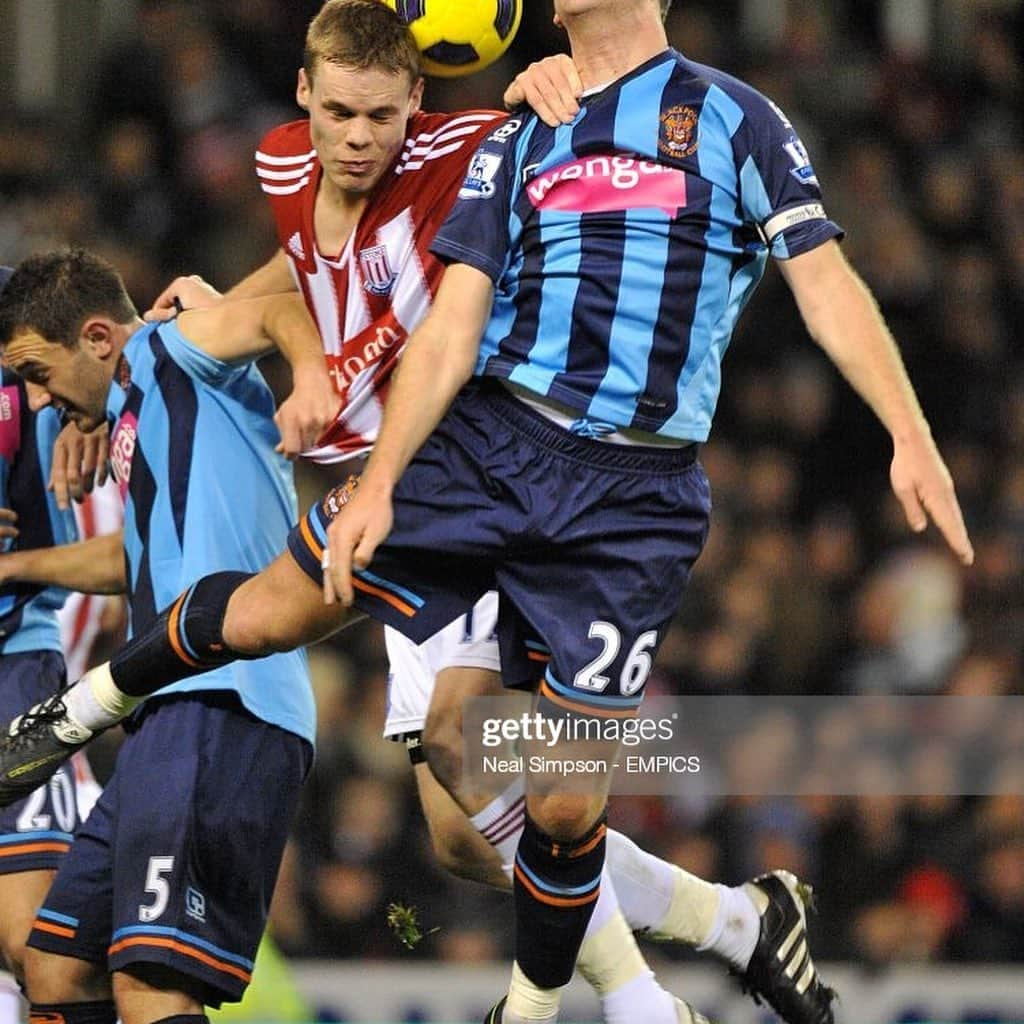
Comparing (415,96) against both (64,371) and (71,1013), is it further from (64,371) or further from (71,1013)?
(71,1013)

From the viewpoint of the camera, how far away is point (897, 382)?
3.85 m

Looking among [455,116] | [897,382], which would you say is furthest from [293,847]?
[897,382]

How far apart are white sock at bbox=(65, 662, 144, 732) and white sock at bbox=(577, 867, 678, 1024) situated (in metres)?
1.10

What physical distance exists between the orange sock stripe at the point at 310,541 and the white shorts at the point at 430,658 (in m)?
0.90

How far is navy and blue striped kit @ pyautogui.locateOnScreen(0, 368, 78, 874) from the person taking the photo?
198 inches

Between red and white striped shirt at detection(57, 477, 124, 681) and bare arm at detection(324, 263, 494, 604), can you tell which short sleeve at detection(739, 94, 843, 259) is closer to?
bare arm at detection(324, 263, 494, 604)

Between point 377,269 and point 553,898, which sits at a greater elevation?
point 377,269

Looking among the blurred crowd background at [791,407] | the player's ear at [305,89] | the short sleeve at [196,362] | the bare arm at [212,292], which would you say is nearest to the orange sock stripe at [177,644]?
the short sleeve at [196,362]

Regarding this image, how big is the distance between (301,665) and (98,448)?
745 millimetres

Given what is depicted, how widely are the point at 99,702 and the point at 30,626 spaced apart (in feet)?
3.08

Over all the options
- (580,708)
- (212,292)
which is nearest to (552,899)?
(580,708)

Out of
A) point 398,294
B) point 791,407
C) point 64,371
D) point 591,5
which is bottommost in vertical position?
point 791,407

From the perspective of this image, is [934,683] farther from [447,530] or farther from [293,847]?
[447,530]

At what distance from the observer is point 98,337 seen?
4.84 meters
